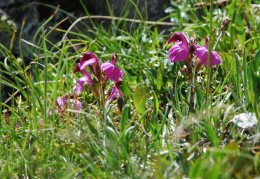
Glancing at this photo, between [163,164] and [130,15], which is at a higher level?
[130,15]

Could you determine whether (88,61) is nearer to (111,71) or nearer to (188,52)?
(111,71)


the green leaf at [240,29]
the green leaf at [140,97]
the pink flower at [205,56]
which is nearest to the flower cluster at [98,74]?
the green leaf at [140,97]

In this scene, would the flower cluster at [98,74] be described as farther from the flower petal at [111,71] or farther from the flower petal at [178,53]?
the flower petal at [178,53]

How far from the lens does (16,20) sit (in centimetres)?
304

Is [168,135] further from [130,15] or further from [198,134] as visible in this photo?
[130,15]

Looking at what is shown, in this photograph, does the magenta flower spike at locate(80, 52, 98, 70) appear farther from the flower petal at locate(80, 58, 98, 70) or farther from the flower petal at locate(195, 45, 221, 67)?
the flower petal at locate(195, 45, 221, 67)

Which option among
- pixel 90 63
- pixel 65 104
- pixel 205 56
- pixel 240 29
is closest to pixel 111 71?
pixel 90 63

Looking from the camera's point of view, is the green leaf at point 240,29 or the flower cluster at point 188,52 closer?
the flower cluster at point 188,52

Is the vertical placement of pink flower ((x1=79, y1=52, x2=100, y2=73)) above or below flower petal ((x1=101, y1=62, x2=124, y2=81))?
above

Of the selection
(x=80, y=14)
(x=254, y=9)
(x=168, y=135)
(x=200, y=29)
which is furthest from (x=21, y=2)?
(x=168, y=135)

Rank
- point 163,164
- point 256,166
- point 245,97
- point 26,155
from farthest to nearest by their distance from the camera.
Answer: point 245,97
point 26,155
point 163,164
point 256,166

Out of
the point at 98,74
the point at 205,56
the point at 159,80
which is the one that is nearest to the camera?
the point at 205,56

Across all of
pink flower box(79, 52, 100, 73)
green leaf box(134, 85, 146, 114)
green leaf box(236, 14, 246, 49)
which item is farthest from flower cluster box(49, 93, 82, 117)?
green leaf box(236, 14, 246, 49)

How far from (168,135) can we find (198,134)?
0.39 ft
